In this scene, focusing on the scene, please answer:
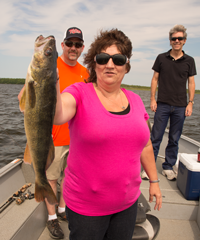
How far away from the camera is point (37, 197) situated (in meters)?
1.53

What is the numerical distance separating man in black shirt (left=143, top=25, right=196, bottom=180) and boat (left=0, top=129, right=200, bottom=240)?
2.85ft

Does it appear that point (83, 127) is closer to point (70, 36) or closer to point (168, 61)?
point (70, 36)

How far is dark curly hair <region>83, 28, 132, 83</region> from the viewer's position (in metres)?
1.82

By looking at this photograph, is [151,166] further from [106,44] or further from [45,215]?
[45,215]

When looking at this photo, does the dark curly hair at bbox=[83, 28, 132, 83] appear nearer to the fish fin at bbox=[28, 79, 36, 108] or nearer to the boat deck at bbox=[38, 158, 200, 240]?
the fish fin at bbox=[28, 79, 36, 108]

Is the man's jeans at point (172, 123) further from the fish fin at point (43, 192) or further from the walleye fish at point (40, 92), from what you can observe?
the walleye fish at point (40, 92)

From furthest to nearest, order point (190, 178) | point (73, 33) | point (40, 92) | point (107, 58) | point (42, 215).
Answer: point (190, 178)
point (42, 215)
point (73, 33)
point (107, 58)
point (40, 92)

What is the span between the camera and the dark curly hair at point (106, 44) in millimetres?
1817

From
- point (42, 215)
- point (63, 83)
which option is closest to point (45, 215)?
point (42, 215)

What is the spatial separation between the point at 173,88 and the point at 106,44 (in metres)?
2.91

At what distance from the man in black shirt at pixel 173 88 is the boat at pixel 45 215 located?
87 cm

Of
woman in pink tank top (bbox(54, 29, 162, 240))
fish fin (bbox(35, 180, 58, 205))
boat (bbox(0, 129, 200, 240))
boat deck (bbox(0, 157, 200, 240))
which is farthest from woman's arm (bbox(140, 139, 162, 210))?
boat deck (bbox(0, 157, 200, 240))

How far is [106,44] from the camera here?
5.95 ft

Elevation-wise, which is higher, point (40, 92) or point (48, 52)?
point (48, 52)
